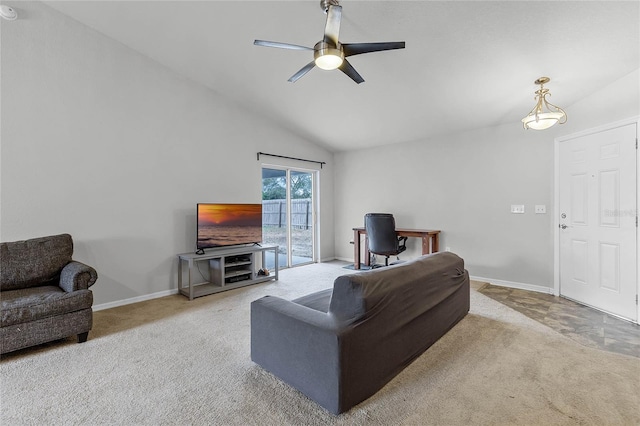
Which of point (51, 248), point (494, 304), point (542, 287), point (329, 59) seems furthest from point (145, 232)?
point (542, 287)

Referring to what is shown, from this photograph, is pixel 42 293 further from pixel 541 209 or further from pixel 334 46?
pixel 541 209

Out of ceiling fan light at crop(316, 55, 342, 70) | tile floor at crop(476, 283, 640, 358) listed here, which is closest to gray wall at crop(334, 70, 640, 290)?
tile floor at crop(476, 283, 640, 358)

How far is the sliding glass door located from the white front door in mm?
4054

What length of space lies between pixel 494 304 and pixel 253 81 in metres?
4.15

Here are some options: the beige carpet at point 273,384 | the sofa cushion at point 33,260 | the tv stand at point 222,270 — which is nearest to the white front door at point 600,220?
the beige carpet at point 273,384

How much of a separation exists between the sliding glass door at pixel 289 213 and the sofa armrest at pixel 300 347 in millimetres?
3282

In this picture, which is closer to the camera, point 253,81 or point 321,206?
point 253,81

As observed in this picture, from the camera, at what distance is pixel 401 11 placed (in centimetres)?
257

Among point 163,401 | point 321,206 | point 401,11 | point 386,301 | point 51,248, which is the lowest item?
point 163,401

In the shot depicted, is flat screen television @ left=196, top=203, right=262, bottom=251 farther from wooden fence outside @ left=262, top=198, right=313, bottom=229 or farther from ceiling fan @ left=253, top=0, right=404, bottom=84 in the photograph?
ceiling fan @ left=253, top=0, right=404, bottom=84

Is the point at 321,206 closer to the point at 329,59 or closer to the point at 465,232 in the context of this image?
the point at 465,232

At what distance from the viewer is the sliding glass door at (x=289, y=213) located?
539 cm

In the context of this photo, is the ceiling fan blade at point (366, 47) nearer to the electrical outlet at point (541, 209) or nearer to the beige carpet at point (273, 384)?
the beige carpet at point (273, 384)

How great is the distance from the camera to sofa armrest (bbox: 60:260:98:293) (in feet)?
8.68
